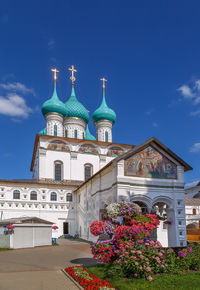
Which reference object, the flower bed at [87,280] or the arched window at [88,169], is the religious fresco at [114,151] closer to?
the arched window at [88,169]

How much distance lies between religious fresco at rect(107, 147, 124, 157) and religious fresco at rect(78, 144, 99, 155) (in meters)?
1.68

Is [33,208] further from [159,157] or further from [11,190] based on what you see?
[159,157]

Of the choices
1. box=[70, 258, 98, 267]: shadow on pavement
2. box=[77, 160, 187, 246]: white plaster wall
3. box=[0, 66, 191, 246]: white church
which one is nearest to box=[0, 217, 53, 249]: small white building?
box=[0, 66, 191, 246]: white church

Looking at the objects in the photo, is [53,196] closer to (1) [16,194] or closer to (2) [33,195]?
(2) [33,195]

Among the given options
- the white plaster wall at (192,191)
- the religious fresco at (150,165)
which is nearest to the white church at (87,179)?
the religious fresco at (150,165)

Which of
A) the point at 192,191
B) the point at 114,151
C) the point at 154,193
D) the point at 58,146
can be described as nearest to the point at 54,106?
the point at 58,146

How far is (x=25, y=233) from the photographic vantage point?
2030 centimetres

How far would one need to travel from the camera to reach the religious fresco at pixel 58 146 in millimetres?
32750

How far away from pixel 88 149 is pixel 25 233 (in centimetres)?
1549

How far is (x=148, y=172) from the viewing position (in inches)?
732

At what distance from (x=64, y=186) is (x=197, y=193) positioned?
85.0 feet

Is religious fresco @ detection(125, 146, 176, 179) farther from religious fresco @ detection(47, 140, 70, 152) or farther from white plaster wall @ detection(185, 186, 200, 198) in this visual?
white plaster wall @ detection(185, 186, 200, 198)

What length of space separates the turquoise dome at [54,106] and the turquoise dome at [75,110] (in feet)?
2.77

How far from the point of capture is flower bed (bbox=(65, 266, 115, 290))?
8008mm
